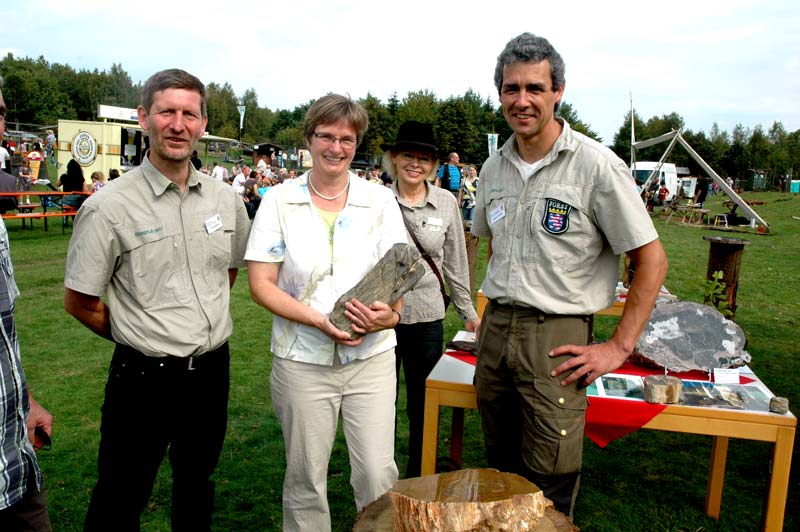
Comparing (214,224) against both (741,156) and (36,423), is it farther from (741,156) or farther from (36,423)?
(741,156)

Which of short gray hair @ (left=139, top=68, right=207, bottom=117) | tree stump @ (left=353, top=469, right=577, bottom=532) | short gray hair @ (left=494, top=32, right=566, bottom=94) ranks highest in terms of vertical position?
short gray hair @ (left=494, top=32, right=566, bottom=94)

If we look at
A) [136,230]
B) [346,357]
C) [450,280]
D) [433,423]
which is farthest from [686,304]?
[136,230]

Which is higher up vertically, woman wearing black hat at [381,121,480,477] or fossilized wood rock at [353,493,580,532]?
woman wearing black hat at [381,121,480,477]

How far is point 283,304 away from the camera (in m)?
2.31

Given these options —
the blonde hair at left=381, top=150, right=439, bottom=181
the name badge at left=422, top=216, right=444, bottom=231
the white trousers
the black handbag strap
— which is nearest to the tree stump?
the white trousers

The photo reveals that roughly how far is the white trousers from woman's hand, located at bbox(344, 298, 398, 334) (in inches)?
7.7

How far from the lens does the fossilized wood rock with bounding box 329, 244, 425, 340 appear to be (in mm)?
2285

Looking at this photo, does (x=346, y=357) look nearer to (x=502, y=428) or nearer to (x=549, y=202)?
(x=502, y=428)

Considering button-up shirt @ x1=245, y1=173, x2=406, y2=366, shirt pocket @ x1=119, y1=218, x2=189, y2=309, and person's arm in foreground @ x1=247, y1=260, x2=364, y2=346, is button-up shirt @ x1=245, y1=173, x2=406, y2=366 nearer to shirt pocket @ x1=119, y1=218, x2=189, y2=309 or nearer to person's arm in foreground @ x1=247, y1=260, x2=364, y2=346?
person's arm in foreground @ x1=247, y1=260, x2=364, y2=346

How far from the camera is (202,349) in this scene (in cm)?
246

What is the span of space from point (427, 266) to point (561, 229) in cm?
148

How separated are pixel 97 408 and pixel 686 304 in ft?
14.4

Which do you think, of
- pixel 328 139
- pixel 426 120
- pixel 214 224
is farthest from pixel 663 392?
pixel 426 120

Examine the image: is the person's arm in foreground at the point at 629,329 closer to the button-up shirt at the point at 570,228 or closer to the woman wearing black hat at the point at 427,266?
the button-up shirt at the point at 570,228
